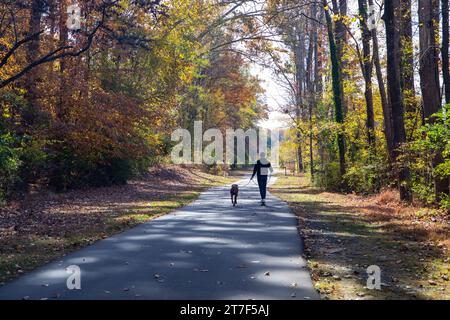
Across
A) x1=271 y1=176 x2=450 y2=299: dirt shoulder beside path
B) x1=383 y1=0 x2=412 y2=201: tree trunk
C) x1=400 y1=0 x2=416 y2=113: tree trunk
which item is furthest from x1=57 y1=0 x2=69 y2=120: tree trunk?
x1=400 y1=0 x2=416 y2=113: tree trunk

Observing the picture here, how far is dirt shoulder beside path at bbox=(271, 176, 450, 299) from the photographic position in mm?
7098

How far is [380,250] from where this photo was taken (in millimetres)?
10352

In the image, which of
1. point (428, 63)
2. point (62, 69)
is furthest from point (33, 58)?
point (428, 63)

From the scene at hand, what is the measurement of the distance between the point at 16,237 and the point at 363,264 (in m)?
7.27

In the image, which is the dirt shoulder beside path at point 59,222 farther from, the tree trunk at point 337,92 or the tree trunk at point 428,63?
the tree trunk at point 337,92

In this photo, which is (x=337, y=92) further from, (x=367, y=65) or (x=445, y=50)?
(x=445, y=50)

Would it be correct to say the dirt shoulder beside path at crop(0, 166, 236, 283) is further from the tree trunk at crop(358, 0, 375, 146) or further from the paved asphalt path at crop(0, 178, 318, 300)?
the tree trunk at crop(358, 0, 375, 146)

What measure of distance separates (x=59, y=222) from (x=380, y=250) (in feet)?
27.4

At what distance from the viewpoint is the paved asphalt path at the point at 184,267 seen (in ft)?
21.8

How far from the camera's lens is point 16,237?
1166 cm

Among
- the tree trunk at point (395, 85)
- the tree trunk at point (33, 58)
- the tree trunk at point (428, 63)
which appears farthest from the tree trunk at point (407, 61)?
the tree trunk at point (33, 58)

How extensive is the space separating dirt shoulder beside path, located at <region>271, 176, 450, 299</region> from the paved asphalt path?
436 millimetres

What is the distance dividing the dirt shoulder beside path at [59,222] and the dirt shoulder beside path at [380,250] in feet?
14.7
